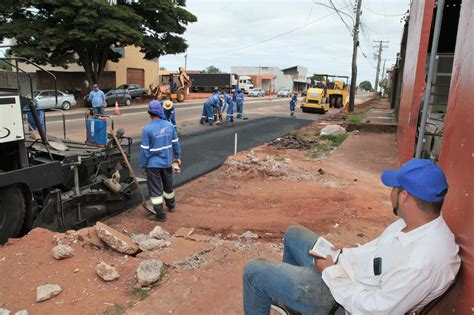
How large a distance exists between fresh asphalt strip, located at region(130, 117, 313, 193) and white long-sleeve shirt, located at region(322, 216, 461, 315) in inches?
250

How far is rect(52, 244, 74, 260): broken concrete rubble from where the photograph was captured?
4012 millimetres

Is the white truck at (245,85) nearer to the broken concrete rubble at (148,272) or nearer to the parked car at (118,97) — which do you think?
the parked car at (118,97)

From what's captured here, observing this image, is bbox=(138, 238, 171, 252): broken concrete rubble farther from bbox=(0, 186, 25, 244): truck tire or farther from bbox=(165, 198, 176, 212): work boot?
bbox=(165, 198, 176, 212): work boot

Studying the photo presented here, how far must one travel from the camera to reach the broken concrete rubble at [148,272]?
11.9 feet

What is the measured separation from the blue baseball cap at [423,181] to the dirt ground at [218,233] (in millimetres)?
1875

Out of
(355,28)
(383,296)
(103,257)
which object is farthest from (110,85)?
(383,296)

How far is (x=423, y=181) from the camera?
2.02m

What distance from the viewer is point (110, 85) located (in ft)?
133

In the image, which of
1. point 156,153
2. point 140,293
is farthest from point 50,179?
point 140,293

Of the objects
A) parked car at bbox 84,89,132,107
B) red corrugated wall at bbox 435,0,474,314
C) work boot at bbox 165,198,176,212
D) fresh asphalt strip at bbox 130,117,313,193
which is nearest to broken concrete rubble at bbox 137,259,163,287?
red corrugated wall at bbox 435,0,474,314

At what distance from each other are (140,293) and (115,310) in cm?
29

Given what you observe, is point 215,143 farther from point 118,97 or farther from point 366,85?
point 366,85

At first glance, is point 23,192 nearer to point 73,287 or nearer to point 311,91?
point 73,287

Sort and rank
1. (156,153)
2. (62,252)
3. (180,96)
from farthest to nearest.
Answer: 1. (180,96)
2. (156,153)
3. (62,252)
